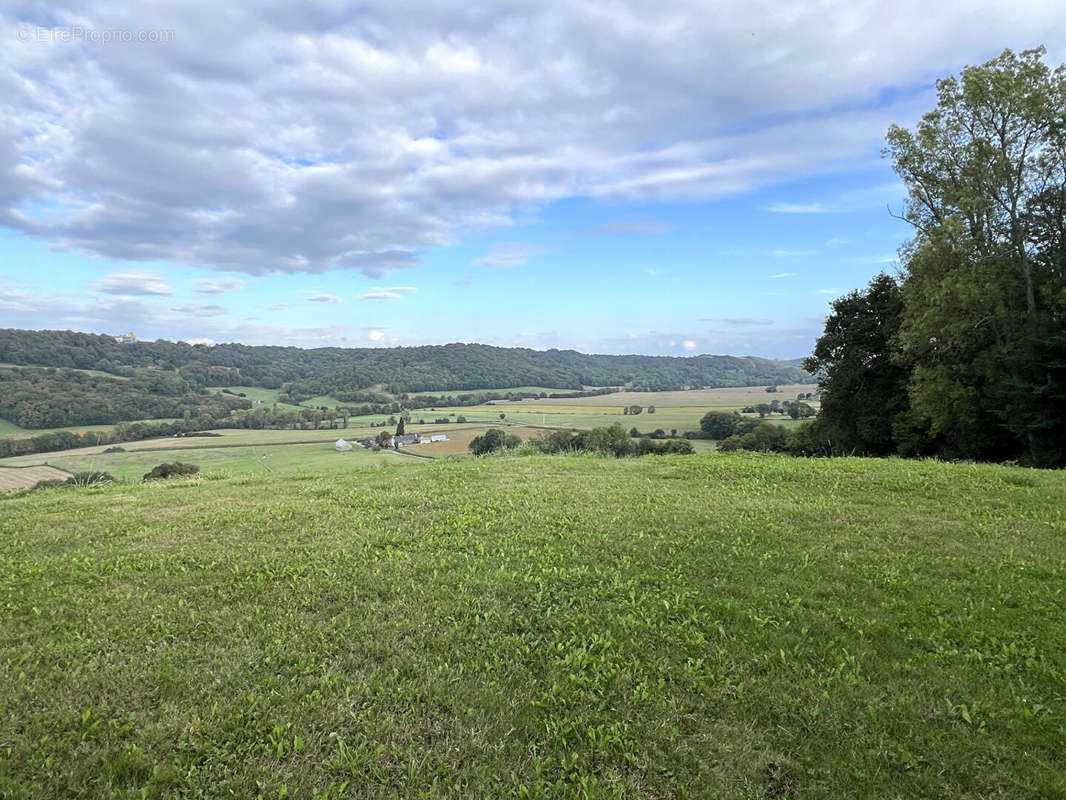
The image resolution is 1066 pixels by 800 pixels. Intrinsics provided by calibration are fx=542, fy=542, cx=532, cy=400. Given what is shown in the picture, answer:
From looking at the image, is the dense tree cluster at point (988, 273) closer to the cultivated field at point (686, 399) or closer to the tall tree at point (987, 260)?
the tall tree at point (987, 260)

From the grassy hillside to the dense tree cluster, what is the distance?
10675 millimetres

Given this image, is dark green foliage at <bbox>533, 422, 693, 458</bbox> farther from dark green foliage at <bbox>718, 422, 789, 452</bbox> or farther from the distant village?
the distant village

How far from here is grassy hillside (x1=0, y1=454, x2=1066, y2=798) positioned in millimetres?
2982

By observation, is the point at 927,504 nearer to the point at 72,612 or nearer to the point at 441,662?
the point at 441,662

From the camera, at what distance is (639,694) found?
361cm

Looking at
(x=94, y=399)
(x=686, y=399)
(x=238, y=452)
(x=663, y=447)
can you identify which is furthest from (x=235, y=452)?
(x=686, y=399)

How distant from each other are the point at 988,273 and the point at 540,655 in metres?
20.5

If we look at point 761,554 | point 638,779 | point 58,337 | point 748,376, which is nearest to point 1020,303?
point 761,554

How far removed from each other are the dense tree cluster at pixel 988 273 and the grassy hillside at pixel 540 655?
1067 cm

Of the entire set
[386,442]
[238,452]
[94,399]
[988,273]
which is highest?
[988,273]

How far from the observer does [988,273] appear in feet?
56.9

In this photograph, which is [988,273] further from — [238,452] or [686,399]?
[686,399]

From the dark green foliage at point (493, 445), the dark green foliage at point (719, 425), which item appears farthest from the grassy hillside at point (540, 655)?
the dark green foliage at point (719, 425)

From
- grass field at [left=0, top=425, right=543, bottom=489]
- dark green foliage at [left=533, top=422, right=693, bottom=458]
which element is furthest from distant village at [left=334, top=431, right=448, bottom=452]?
dark green foliage at [left=533, top=422, right=693, bottom=458]
